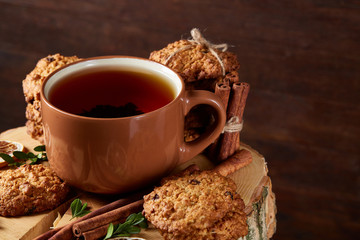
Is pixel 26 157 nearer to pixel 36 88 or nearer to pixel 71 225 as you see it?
pixel 36 88

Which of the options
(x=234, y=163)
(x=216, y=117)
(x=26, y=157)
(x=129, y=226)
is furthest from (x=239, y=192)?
(x=26, y=157)

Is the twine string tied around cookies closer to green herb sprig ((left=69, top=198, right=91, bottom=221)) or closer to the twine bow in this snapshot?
the twine bow

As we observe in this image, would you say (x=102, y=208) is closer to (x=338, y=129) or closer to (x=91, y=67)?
(x=91, y=67)

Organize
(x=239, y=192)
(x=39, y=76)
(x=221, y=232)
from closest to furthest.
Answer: (x=221, y=232)
(x=239, y=192)
(x=39, y=76)

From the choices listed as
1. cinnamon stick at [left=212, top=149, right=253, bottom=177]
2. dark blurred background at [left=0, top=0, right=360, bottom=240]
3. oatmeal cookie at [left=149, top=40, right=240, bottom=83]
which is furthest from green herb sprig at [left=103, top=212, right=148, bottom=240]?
dark blurred background at [left=0, top=0, right=360, bottom=240]

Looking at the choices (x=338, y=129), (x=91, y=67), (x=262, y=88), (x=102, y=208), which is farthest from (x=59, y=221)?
(x=338, y=129)

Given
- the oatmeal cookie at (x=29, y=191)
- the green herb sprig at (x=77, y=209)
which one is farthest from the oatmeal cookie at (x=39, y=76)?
the green herb sprig at (x=77, y=209)
